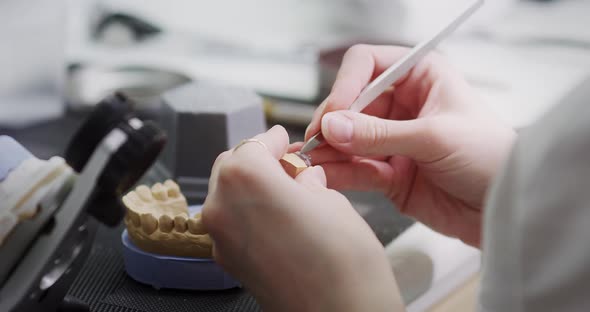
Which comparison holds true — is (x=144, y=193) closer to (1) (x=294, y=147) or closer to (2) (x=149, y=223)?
(2) (x=149, y=223)

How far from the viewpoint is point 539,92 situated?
1.29m

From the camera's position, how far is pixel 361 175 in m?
0.77

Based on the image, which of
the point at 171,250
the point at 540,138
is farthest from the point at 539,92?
the point at 540,138

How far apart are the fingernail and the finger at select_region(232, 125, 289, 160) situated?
5 cm

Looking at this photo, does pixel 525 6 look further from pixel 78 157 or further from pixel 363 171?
pixel 78 157

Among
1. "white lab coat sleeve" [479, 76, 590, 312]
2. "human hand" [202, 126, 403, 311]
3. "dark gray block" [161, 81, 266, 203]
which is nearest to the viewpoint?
"white lab coat sleeve" [479, 76, 590, 312]

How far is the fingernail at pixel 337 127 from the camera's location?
0.63m

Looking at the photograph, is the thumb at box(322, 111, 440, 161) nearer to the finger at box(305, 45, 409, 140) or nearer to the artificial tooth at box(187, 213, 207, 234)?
the finger at box(305, 45, 409, 140)

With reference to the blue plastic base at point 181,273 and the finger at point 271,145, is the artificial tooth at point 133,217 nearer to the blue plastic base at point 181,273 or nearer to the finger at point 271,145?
the blue plastic base at point 181,273

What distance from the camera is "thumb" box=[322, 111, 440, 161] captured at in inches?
24.9

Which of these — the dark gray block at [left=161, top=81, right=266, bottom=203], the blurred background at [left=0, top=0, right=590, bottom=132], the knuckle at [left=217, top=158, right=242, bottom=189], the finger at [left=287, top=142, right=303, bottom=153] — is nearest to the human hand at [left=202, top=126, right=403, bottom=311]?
the knuckle at [left=217, top=158, right=242, bottom=189]

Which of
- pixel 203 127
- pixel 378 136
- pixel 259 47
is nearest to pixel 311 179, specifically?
pixel 378 136

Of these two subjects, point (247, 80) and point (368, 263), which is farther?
point (247, 80)

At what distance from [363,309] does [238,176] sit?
0.40 feet
